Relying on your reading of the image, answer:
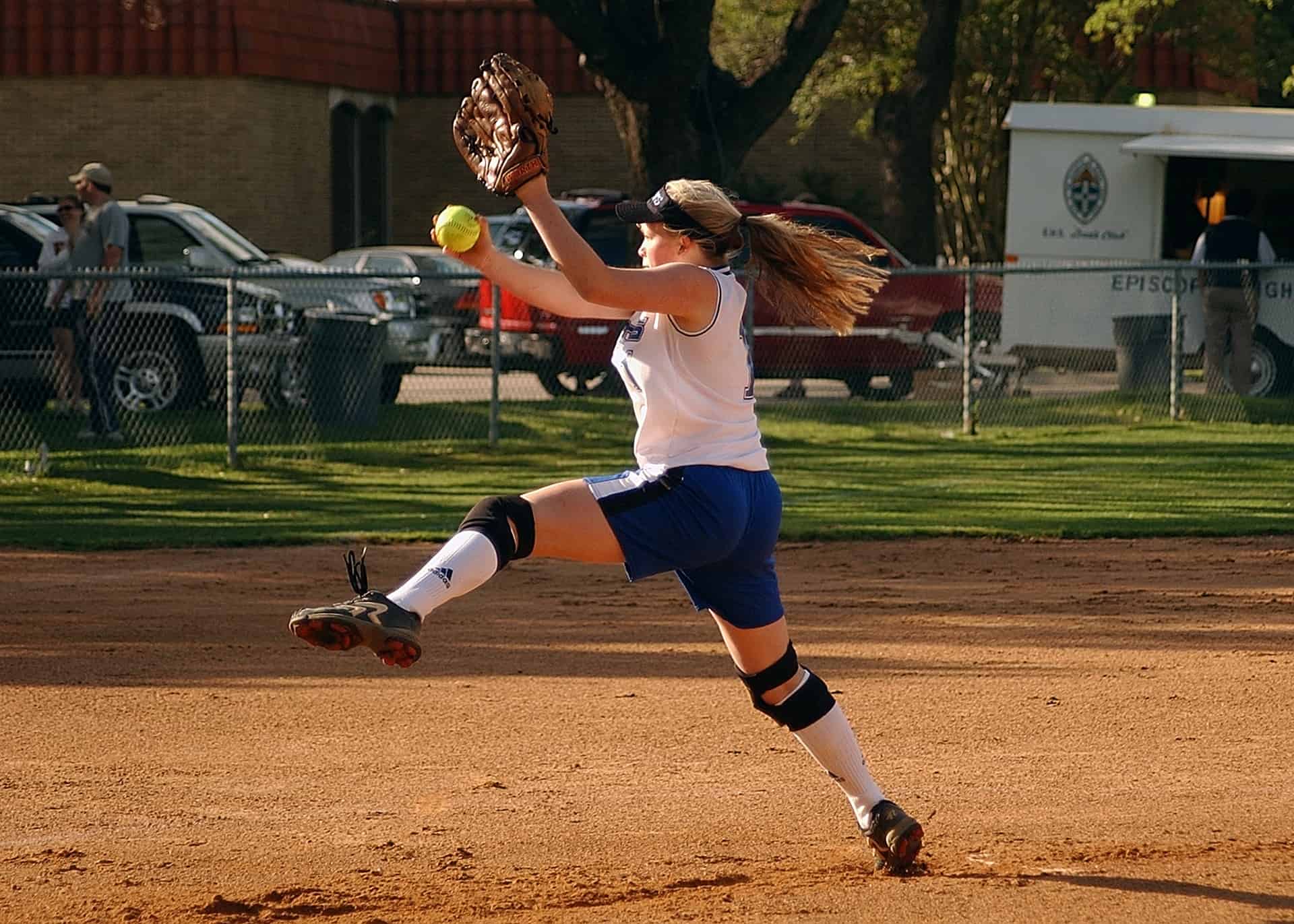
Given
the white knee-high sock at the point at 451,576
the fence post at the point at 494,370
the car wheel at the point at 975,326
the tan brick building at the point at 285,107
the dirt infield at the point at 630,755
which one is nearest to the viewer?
the white knee-high sock at the point at 451,576

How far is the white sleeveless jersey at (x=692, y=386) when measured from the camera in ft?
16.0

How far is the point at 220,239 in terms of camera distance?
18.7 metres

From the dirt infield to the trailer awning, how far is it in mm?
11595

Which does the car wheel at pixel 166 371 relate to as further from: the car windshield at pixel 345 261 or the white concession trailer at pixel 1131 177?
the white concession trailer at pixel 1131 177

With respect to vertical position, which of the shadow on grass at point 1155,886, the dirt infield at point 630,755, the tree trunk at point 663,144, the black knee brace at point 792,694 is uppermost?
the tree trunk at point 663,144

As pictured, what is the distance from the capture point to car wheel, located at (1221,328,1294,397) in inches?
731

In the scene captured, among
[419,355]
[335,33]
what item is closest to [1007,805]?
[419,355]

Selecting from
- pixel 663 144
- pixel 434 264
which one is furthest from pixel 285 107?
Answer: pixel 663 144

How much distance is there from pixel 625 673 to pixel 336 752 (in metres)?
1.74

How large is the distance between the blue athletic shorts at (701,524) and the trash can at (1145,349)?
13.9m

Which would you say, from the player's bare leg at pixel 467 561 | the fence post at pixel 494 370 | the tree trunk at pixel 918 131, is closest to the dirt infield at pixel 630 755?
the player's bare leg at pixel 467 561

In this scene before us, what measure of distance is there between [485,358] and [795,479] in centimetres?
389

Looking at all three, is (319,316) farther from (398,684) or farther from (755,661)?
(755,661)

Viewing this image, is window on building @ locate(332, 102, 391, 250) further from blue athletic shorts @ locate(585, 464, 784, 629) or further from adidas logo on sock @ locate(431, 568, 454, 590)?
adidas logo on sock @ locate(431, 568, 454, 590)
